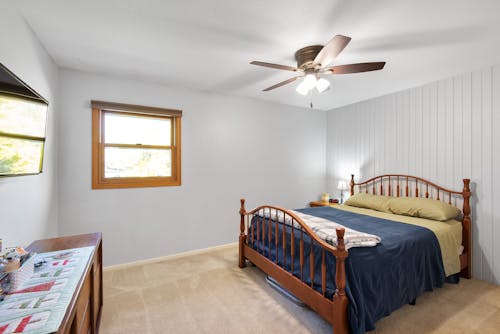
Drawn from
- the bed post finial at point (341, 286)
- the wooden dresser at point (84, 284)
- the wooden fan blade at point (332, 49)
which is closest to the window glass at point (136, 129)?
the wooden dresser at point (84, 284)

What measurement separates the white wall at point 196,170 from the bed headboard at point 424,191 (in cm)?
112

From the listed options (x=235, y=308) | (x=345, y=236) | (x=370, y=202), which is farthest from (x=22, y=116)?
Result: (x=370, y=202)

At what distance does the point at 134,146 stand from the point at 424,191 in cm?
415

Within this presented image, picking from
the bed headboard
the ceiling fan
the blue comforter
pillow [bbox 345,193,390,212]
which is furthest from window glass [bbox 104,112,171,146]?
the bed headboard

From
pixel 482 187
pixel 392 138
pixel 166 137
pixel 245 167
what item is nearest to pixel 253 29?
pixel 166 137

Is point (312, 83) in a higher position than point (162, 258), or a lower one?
higher

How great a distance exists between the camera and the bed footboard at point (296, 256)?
1.65m

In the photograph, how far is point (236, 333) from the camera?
→ 6.11ft

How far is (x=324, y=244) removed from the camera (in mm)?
1789

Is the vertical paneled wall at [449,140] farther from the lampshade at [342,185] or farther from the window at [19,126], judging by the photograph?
the window at [19,126]

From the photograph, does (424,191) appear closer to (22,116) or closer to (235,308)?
(235,308)

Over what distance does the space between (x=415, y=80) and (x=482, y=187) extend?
5.12 ft

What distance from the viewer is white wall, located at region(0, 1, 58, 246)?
156 cm

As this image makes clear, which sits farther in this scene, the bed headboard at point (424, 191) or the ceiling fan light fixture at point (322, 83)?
the bed headboard at point (424, 191)
